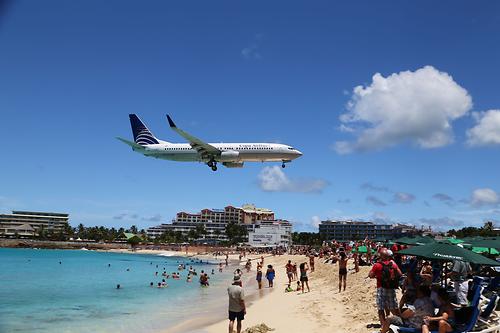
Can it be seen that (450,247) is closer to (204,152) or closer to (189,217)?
(204,152)

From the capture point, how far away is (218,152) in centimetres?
3769

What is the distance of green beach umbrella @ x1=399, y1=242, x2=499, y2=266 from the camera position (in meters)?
9.09

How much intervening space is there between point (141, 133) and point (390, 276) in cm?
4157

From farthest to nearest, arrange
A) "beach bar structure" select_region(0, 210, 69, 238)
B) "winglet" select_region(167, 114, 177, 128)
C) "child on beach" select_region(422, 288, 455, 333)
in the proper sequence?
"beach bar structure" select_region(0, 210, 69, 238), "winglet" select_region(167, 114, 177, 128), "child on beach" select_region(422, 288, 455, 333)

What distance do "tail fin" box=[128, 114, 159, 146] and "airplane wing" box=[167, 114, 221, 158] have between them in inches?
366

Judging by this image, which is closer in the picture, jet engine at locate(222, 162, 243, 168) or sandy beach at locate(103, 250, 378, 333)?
sandy beach at locate(103, 250, 378, 333)

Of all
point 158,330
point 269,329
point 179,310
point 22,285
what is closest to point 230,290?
point 269,329

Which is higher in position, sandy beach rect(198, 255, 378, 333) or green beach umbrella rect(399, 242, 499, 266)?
green beach umbrella rect(399, 242, 499, 266)

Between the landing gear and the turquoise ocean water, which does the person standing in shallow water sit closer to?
the turquoise ocean water

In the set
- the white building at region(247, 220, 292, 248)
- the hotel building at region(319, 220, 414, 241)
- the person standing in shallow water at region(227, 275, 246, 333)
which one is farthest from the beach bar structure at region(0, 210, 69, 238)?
the person standing in shallow water at region(227, 275, 246, 333)

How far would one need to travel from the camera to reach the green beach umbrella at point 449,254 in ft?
29.8

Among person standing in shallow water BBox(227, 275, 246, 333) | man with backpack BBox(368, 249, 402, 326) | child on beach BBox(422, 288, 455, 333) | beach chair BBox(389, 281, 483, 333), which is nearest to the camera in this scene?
child on beach BBox(422, 288, 455, 333)

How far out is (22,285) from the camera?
3281 centimetres

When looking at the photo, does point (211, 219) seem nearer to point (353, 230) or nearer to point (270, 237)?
point (353, 230)
